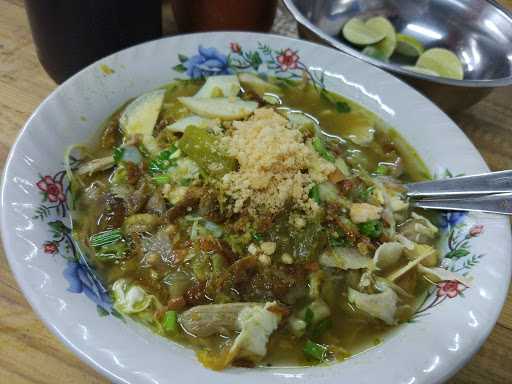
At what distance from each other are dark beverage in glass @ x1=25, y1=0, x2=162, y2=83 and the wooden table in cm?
18

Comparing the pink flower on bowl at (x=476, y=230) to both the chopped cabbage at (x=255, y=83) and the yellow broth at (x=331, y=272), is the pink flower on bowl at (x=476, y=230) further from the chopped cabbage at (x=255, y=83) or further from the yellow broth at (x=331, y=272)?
the chopped cabbage at (x=255, y=83)

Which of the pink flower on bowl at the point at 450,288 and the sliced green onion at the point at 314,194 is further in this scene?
the sliced green onion at the point at 314,194

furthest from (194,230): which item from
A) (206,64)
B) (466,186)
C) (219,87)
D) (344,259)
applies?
(466,186)

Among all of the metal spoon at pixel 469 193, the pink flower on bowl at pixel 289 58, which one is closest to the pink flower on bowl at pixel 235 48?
the pink flower on bowl at pixel 289 58

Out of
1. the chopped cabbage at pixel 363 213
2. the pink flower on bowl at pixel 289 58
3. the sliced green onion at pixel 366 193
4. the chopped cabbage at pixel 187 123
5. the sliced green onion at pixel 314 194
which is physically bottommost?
the sliced green onion at pixel 366 193

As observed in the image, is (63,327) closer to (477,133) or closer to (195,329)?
(195,329)

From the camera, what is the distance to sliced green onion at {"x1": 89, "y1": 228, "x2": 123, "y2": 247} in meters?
1.63

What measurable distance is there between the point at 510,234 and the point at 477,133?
931 mm

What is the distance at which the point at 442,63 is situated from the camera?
2.59 meters

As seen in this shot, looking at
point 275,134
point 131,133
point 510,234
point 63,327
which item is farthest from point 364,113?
point 63,327

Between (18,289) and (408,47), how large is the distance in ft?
7.43

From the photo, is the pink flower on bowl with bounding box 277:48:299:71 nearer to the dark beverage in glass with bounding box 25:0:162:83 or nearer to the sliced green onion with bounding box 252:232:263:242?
the dark beverage in glass with bounding box 25:0:162:83

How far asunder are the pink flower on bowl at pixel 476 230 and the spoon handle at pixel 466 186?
0.14 metres

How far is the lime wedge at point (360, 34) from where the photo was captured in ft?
8.74
